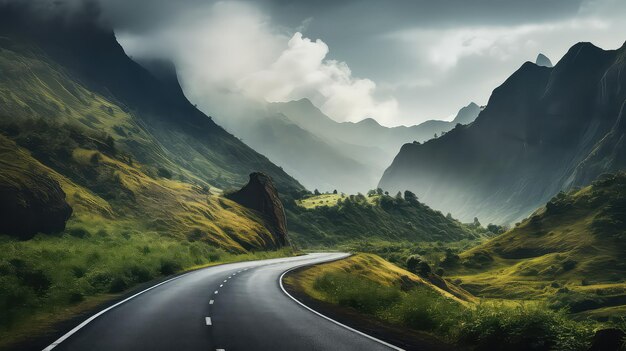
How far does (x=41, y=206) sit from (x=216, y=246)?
26.0 meters

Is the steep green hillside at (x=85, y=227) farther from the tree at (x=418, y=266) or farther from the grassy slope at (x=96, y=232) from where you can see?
the tree at (x=418, y=266)

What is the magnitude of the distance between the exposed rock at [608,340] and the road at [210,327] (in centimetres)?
426

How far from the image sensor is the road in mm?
11258

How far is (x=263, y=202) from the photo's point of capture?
349 feet

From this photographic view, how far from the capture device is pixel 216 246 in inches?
2662

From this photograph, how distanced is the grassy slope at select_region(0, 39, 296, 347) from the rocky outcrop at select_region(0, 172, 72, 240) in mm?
737

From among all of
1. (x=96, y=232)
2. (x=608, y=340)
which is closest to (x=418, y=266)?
(x=96, y=232)

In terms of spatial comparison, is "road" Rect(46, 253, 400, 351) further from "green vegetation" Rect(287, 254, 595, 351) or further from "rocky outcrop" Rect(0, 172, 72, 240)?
"rocky outcrop" Rect(0, 172, 72, 240)

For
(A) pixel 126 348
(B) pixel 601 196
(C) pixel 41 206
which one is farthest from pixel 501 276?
(A) pixel 126 348

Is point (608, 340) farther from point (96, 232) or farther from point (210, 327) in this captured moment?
point (96, 232)

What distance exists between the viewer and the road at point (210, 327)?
11258mm

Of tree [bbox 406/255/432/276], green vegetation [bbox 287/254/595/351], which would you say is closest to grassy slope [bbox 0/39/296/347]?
green vegetation [bbox 287/254/595/351]

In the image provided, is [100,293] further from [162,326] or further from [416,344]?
[416,344]

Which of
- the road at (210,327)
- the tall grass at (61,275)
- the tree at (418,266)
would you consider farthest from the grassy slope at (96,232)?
the tree at (418,266)
